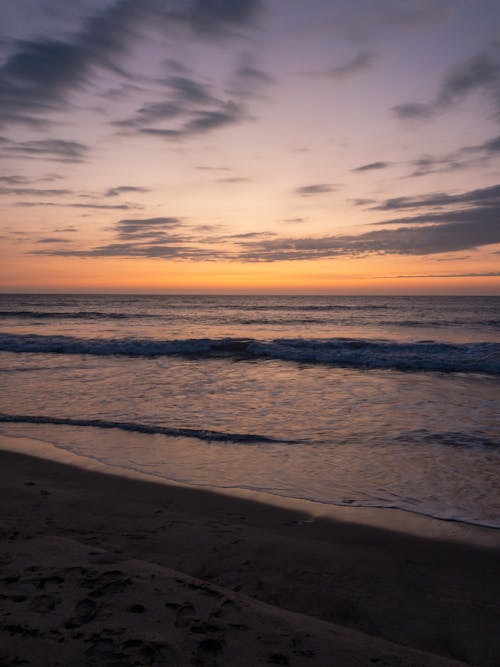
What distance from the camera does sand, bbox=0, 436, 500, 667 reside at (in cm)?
252

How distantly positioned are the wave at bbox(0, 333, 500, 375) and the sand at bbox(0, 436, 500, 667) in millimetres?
13346

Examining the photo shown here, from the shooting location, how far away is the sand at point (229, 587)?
2.52 meters

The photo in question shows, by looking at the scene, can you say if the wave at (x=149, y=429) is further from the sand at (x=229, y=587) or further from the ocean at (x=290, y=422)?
the sand at (x=229, y=587)

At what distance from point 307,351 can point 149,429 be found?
14.2m

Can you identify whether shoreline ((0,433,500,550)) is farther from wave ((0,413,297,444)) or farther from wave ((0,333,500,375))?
wave ((0,333,500,375))

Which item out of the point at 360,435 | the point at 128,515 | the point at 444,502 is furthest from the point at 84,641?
the point at 360,435

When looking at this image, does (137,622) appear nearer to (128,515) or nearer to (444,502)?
(128,515)

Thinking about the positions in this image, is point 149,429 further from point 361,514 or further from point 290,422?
point 361,514

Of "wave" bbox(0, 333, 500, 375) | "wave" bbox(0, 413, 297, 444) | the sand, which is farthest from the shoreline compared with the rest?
"wave" bbox(0, 333, 500, 375)

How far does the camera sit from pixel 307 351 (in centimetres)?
2139

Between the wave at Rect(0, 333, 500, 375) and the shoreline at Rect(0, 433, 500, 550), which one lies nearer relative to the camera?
the shoreline at Rect(0, 433, 500, 550)

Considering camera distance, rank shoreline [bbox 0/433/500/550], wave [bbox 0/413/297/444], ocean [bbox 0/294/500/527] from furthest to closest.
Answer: wave [bbox 0/413/297/444], ocean [bbox 0/294/500/527], shoreline [bbox 0/433/500/550]

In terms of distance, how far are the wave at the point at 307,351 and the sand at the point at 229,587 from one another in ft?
43.8

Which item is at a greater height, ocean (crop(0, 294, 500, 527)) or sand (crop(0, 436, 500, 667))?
sand (crop(0, 436, 500, 667))
